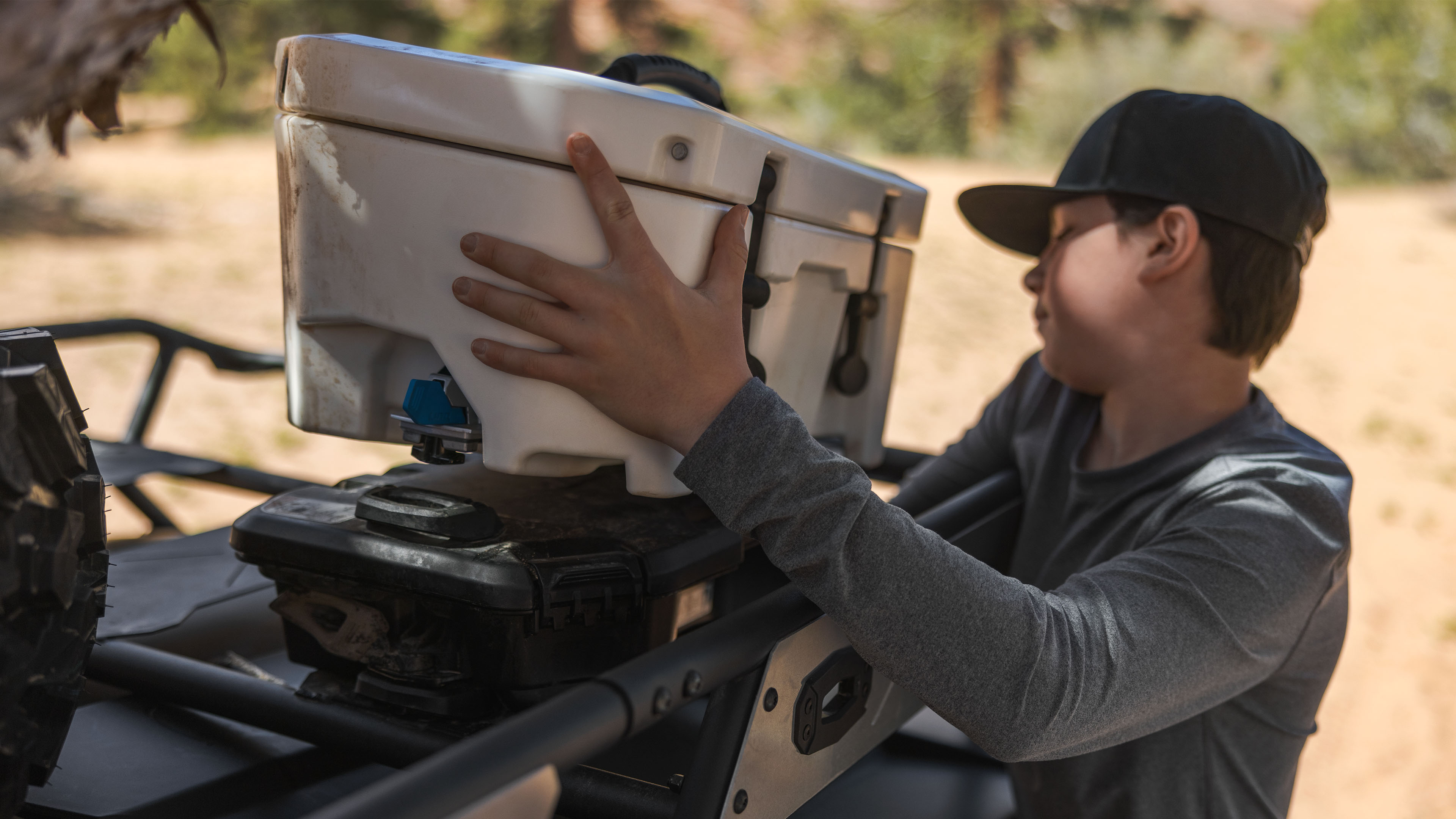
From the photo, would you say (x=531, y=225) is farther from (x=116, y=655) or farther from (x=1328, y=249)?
(x=1328, y=249)

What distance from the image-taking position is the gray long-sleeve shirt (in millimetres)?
935

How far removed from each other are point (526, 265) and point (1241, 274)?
2.90 ft

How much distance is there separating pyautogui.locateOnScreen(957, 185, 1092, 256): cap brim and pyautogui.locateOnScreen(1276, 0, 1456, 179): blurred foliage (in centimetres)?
1600

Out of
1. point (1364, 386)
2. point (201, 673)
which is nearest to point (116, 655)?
point (201, 673)

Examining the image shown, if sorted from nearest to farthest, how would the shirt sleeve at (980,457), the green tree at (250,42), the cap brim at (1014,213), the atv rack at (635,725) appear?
the atv rack at (635,725) → the cap brim at (1014,213) → the shirt sleeve at (980,457) → the green tree at (250,42)

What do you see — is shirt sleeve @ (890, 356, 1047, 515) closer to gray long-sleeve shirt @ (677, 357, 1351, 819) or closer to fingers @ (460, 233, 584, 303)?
gray long-sleeve shirt @ (677, 357, 1351, 819)

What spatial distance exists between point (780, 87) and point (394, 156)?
20.0 m

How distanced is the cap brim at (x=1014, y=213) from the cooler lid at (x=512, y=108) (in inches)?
25.9

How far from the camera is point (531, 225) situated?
923mm

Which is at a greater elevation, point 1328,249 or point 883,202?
point 1328,249

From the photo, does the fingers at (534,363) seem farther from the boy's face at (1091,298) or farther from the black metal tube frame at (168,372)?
the black metal tube frame at (168,372)

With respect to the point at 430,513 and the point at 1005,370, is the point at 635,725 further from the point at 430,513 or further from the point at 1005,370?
the point at 1005,370

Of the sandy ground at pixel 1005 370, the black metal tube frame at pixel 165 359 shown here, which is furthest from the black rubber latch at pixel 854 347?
the sandy ground at pixel 1005 370

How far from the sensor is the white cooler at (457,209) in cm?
92
